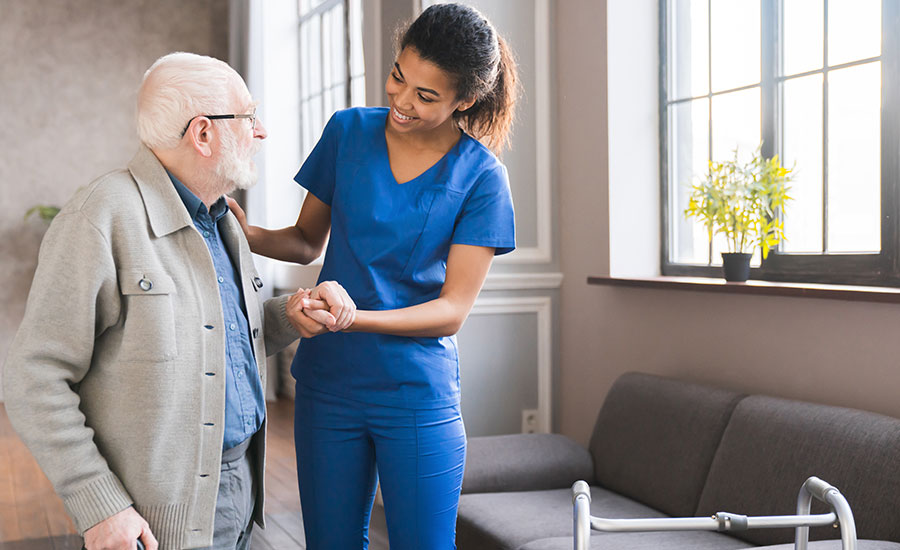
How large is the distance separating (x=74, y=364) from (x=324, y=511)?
68 centimetres

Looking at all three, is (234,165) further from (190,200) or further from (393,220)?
(393,220)

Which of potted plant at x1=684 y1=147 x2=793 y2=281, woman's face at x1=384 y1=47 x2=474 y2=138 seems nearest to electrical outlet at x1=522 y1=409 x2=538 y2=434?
potted plant at x1=684 y1=147 x2=793 y2=281

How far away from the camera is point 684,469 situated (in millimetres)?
2717

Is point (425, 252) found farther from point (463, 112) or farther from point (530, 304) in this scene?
point (530, 304)

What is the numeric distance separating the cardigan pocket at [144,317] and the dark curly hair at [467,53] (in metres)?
0.77

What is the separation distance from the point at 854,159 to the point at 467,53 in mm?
1521

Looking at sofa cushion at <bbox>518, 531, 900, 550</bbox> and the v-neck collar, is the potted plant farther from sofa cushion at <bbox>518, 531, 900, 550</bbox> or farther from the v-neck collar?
the v-neck collar

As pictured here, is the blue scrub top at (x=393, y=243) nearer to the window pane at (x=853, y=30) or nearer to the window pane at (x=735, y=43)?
the window pane at (x=853, y=30)

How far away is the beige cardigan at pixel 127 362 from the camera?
1274 mm

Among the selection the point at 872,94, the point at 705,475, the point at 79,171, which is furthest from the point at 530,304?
the point at 79,171

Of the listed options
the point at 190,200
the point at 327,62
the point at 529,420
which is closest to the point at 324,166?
the point at 190,200

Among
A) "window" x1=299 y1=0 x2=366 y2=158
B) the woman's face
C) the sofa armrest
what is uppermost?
"window" x1=299 y1=0 x2=366 y2=158

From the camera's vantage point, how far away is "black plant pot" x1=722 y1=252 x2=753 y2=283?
2.92m

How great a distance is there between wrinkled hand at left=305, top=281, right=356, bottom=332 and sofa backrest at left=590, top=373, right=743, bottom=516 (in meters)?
1.48
